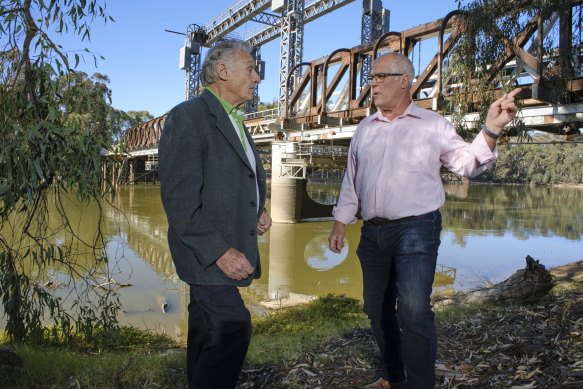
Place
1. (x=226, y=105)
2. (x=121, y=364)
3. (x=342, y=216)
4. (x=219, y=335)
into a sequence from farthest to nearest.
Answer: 1. (x=121, y=364)
2. (x=342, y=216)
3. (x=226, y=105)
4. (x=219, y=335)

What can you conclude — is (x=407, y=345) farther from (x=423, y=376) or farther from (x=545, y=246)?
(x=545, y=246)

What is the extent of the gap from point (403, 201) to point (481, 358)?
124 cm

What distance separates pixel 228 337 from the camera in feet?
5.74

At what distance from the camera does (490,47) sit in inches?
301

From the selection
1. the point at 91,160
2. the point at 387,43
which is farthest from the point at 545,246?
the point at 91,160

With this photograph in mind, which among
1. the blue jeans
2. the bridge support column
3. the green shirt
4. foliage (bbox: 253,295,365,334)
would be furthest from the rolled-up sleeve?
the bridge support column

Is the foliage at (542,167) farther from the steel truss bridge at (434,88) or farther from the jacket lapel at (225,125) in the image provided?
the jacket lapel at (225,125)

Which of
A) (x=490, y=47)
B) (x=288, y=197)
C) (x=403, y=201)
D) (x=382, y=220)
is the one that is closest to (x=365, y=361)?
(x=382, y=220)

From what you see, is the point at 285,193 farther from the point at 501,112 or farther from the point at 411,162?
the point at 501,112

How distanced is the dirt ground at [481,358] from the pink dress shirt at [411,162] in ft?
3.22

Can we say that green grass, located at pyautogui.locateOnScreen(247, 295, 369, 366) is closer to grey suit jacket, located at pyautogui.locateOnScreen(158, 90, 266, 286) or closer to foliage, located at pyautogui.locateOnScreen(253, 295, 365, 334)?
foliage, located at pyautogui.locateOnScreen(253, 295, 365, 334)

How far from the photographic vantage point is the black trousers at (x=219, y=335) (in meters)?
1.75

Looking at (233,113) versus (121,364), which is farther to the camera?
(121,364)

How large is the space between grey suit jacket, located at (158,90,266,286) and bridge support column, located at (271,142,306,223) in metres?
16.7
